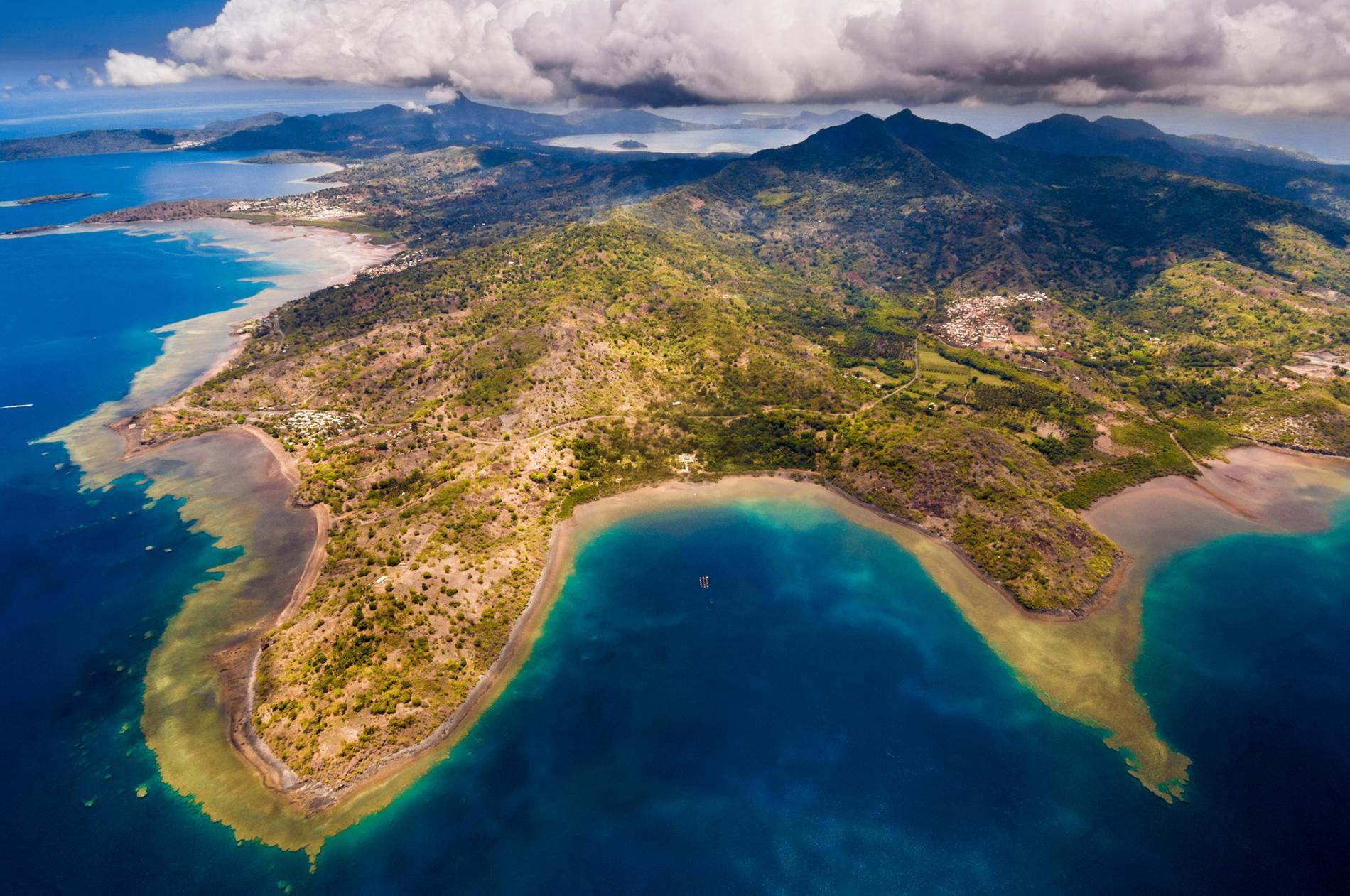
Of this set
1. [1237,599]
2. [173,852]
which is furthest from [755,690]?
[1237,599]

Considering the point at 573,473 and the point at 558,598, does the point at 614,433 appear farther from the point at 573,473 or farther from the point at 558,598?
the point at 558,598

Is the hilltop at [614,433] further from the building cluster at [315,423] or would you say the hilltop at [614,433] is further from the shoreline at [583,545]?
the shoreline at [583,545]

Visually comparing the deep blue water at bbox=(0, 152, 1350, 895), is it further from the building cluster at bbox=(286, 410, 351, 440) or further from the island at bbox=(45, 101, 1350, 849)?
the building cluster at bbox=(286, 410, 351, 440)

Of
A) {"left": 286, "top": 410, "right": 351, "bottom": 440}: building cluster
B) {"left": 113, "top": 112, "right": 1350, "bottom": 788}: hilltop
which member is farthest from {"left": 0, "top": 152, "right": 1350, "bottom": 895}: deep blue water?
{"left": 286, "top": 410, "right": 351, "bottom": 440}: building cluster

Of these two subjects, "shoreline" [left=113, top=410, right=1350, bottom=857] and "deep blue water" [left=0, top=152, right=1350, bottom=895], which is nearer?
"deep blue water" [left=0, top=152, right=1350, bottom=895]

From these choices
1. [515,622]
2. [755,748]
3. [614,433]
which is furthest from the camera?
[614,433]

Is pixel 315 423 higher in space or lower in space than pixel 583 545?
higher

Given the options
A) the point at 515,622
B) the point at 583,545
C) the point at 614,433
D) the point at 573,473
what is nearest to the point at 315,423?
the point at 573,473

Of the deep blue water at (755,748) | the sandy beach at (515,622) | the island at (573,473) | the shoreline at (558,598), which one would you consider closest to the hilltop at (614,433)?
the island at (573,473)

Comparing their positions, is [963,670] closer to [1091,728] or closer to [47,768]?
[1091,728]
